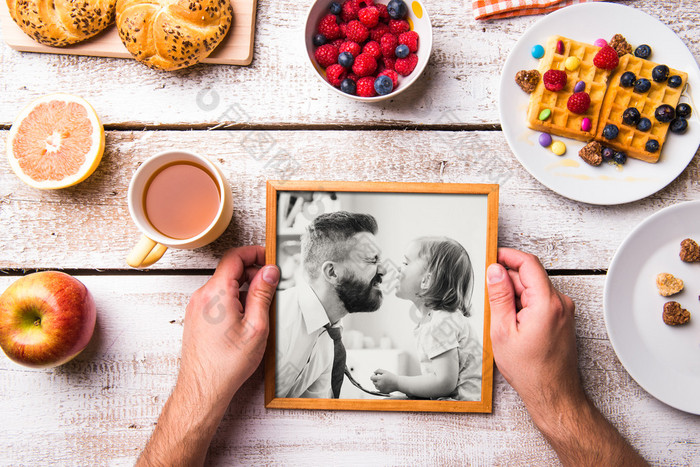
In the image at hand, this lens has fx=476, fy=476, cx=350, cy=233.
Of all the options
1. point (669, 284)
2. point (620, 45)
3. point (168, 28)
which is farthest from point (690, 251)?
point (168, 28)

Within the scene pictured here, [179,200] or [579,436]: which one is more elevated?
[179,200]

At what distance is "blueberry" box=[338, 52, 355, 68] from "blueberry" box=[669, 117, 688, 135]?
26.8 inches

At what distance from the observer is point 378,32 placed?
0.98m

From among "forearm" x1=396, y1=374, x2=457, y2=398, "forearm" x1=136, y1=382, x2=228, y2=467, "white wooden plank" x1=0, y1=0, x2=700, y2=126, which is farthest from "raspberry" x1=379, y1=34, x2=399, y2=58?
"forearm" x1=136, y1=382, x2=228, y2=467

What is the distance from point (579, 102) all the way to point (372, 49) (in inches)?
17.1

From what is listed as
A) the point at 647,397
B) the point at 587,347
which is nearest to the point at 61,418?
the point at 587,347

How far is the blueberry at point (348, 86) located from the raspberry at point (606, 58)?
1.66ft

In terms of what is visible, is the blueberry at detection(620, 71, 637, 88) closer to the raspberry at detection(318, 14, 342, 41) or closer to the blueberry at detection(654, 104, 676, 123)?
the blueberry at detection(654, 104, 676, 123)

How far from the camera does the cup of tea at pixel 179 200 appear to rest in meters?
0.88

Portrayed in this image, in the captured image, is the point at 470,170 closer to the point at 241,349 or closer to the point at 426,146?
the point at 426,146

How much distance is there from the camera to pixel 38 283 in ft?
3.09

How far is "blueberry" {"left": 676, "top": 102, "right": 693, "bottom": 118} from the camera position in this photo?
0.99 m

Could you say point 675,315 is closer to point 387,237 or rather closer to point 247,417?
point 387,237

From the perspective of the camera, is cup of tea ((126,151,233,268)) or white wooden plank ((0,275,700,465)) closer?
cup of tea ((126,151,233,268))
